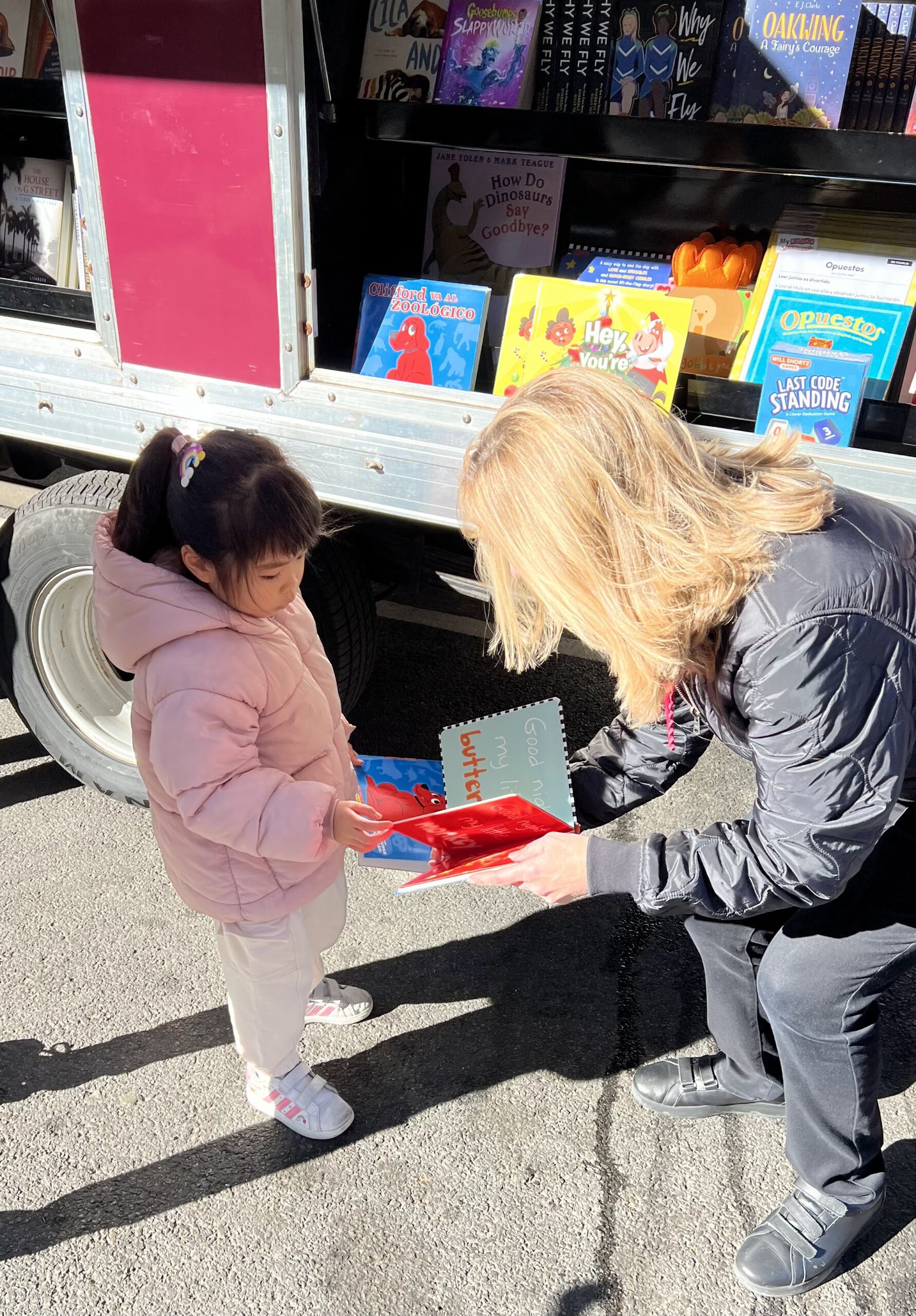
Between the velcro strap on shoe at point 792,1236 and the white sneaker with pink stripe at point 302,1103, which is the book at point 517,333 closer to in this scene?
the white sneaker with pink stripe at point 302,1103

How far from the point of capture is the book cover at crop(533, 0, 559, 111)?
2.46 meters

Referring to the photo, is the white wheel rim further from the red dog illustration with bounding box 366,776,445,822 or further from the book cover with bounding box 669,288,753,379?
the book cover with bounding box 669,288,753,379

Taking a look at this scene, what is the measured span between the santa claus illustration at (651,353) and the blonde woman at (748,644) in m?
0.69

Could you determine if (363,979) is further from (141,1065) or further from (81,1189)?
(81,1189)

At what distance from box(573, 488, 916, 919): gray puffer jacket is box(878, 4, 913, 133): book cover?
51.8 inches

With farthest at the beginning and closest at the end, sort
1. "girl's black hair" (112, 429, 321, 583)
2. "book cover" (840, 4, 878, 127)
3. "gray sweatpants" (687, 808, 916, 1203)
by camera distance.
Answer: "book cover" (840, 4, 878, 127), "gray sweatpants" (687, 808, 916, 1203), "girl's black hair" (112, 429, 321, 583)

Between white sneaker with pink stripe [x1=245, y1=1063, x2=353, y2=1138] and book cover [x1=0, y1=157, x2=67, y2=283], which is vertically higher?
book cover [x1=0, y1=157, x2=67, y2=283]

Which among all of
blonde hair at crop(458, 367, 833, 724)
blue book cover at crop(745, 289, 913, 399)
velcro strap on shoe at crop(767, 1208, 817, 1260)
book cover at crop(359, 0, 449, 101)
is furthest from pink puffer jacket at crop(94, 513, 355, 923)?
book cover at crop(359, 0, 449, 101)

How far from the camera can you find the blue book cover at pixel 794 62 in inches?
88.8

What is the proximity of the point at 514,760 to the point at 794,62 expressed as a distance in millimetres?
1760

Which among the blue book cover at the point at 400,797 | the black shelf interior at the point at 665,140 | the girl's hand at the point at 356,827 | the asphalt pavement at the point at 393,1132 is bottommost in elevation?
the asphalt pavement at the point at 393,1132

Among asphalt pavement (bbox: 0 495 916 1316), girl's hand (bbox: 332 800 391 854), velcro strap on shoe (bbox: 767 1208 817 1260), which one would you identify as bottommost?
asphalt pavement (bbox: 0 495 916 1316)

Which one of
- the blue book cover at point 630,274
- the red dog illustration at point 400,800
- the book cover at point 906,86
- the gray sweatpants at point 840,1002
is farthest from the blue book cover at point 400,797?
the book cover at point 906,86

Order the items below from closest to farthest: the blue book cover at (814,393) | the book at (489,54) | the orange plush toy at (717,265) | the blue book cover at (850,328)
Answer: the blue book cover at (814,393), the blue book cover at (850,328), the book at (489,54), the orange plush toy at (717,265)
